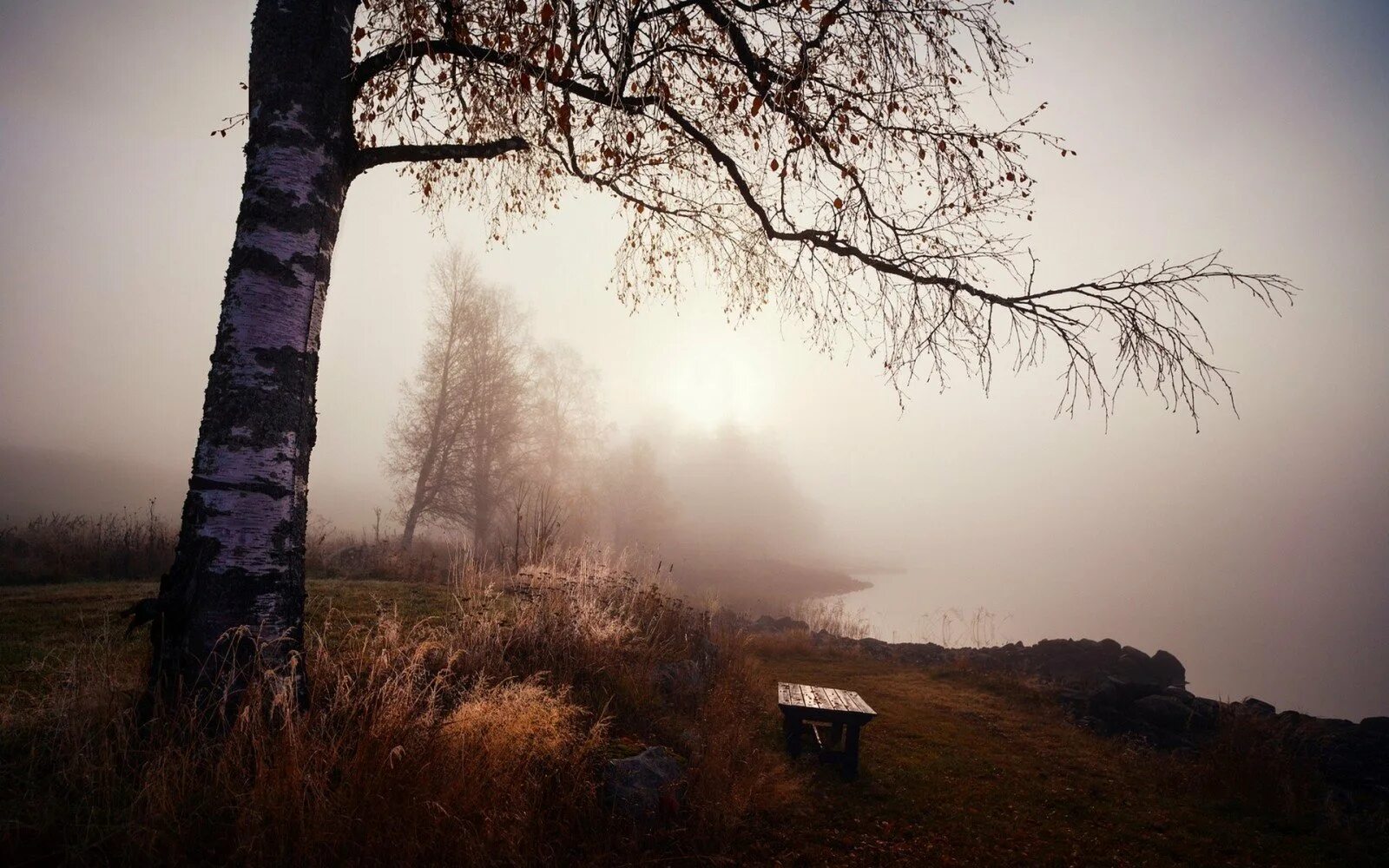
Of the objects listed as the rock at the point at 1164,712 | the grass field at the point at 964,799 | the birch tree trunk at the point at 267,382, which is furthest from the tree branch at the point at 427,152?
the rock at the point at 1164,712

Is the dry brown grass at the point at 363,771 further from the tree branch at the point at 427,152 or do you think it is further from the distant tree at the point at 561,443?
the distant tree at the point at 561,443

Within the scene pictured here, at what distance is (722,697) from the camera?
16.9 ft

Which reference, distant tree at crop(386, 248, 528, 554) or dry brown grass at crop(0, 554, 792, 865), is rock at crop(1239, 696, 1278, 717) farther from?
distant tree at crop(386, 248, 528, 554)

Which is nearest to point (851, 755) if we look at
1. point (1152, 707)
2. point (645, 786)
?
point (645, 786)

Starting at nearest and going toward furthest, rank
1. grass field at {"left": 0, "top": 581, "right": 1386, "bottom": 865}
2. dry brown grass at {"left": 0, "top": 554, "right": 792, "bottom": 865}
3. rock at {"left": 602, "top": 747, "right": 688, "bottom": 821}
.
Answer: dry brown grass at {"left": 0, "top": 554, "right": 792, "bottom": 865}, rock at {"left": 602, "top": 747, "right": 688, "bottom": 821}, grass field at {"left": 0, "top": 581, "right": 1386, "bottom": 865}

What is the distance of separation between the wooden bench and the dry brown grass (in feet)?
2.32

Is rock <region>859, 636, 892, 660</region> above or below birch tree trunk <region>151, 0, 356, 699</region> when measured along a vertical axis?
below

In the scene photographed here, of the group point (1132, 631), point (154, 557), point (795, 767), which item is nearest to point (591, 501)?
point (154, 557)

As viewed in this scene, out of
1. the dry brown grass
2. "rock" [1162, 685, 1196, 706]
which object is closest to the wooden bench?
the dry brown grass

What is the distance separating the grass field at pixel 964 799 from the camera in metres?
3.52

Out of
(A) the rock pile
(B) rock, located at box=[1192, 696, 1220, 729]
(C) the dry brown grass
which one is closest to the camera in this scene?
(C) the dry brown grass

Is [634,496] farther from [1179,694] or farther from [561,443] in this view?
[1179,694]

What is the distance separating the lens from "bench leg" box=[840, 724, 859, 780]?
4688 mm

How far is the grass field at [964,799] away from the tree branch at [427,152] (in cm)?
259
